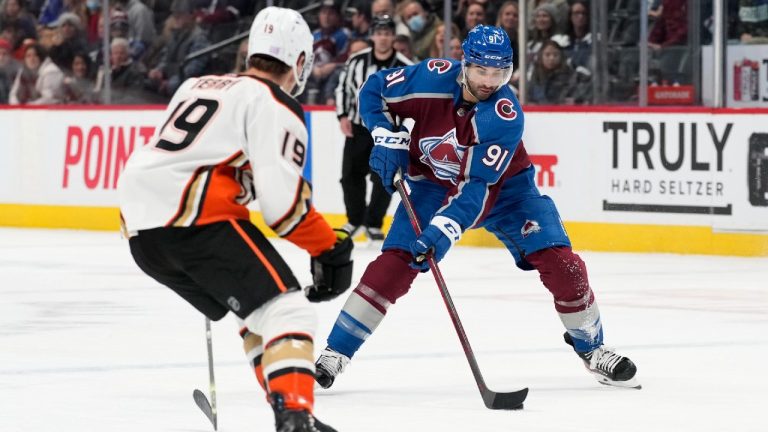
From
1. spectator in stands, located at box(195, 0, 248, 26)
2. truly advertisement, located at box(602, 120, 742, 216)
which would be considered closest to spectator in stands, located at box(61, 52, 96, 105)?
spectator in stands, located at box(195, 0, 248, 26)

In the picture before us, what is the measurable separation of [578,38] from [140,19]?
3.59m

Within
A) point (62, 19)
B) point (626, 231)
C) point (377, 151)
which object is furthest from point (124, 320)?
point (62, 19)

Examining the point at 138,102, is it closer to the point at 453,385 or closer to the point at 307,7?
the point at 307,7

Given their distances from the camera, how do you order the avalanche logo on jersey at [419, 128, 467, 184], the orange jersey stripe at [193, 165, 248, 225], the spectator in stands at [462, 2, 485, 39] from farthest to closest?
the spectator in stands at [462, 2, 485, 39], the avalanche logo on jersey at [419, 128, 467, 184], the orange jersey stripe at [193, 165, 248, 225]

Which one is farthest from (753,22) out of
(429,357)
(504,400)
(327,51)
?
(504,400)

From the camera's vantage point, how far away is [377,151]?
5164mm

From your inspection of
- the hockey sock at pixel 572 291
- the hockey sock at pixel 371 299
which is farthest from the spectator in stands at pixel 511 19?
the hockey sock at pixel 371 299

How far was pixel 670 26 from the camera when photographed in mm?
9836

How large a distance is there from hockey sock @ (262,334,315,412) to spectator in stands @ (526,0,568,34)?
6.87 m

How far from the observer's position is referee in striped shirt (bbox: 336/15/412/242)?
1023cm

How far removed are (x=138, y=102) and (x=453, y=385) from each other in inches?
292

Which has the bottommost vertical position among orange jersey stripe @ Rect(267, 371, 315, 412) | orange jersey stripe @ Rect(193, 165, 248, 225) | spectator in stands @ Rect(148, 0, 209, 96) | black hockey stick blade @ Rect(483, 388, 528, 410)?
spectator in stands @ Rect(148, 0, 209, 96)

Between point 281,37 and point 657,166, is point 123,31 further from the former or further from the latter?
point 281,37

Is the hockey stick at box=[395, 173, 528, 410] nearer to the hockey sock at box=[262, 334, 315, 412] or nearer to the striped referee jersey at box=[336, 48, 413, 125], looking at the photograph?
the hockey sock at box=[262, 334, 315, 412]
